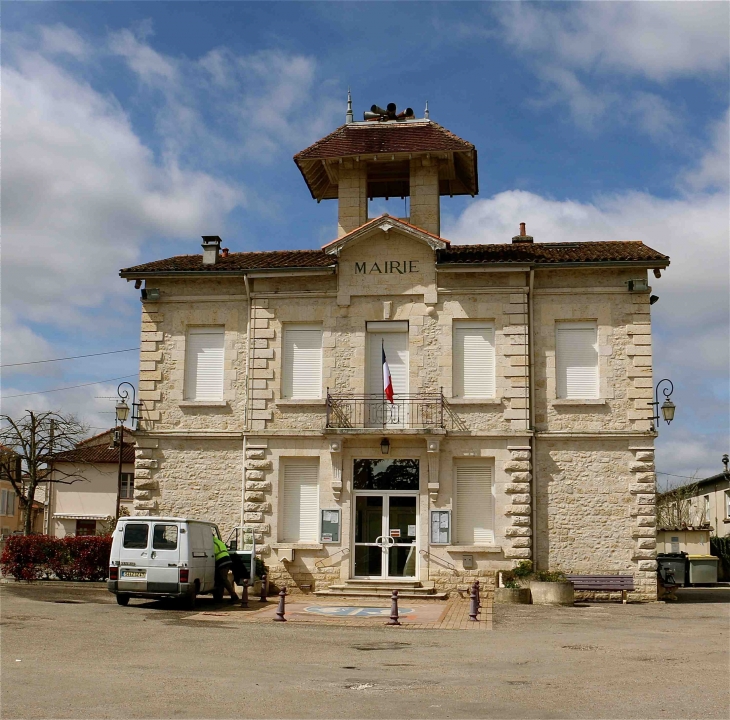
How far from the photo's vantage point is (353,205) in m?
23.1

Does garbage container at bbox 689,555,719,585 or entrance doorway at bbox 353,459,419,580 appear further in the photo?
garbage container at bbox 689,555,719,585

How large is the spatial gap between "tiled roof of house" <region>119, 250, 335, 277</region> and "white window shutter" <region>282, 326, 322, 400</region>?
159cm

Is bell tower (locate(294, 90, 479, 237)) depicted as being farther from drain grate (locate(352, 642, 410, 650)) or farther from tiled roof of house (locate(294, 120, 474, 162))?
drain grate (locate(352, 642, 410, 650))

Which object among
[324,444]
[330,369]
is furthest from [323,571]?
[330,369]

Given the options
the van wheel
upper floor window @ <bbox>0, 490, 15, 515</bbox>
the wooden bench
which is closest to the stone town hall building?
the wooden bench

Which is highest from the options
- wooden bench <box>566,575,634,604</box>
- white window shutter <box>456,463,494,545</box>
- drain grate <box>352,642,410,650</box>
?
white window shutter <box>456,463,494,545</box>

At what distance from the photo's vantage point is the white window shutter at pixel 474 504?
2086cm

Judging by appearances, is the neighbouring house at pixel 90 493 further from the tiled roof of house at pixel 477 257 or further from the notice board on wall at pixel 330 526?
the notice board on wall at pixel 330 526

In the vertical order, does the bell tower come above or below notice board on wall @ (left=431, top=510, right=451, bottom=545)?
above

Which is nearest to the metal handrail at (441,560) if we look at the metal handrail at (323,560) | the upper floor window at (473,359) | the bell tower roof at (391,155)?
the metal handrail at (323,560)

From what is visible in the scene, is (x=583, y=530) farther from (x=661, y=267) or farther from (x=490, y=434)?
(x=661, y=267)

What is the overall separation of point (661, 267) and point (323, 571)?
10.3 meters

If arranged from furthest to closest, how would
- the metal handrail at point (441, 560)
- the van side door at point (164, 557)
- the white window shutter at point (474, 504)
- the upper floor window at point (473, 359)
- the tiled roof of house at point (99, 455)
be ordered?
the tiled roof of house at point (99, 455), the upper floor window at point (473, 359), the white window shutter at point (474, 504), the metal handrail at point (441, 560), the van side door at point (164, 557)

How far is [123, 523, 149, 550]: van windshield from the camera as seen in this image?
17500 mm
